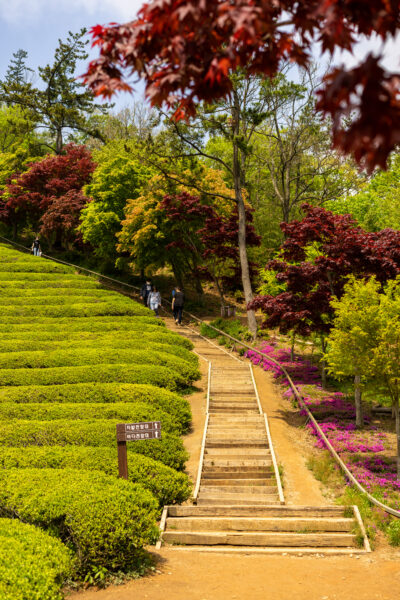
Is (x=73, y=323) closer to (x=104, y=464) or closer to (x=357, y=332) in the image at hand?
(x=104, y=464)

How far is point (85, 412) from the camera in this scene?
11977mm

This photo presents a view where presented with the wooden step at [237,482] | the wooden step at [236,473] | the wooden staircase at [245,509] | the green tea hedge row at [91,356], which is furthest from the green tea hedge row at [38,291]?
the wooden step at [237,482]

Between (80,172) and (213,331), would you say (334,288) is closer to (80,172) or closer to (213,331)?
(213,331)

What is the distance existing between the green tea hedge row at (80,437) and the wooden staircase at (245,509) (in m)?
0.85

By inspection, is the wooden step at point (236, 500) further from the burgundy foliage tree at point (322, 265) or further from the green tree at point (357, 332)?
the burgundy foliage tree at point (322, 265)

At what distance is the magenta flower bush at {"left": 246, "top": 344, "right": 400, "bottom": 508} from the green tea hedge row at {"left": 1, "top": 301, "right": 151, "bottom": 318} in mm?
5605

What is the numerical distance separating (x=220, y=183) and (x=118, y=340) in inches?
492

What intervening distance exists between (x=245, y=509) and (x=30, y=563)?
14.8ft

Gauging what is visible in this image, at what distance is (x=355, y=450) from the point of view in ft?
40.8

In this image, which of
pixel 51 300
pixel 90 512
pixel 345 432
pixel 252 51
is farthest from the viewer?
pixel 51 300

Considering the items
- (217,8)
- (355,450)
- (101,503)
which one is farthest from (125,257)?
(217,8)

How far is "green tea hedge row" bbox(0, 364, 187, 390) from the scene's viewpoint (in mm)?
14234

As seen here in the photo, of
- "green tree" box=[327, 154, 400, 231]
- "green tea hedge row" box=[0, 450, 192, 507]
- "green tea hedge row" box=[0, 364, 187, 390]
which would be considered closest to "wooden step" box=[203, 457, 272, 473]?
"green tea hedge row" box=[0, 450, 192, 507]

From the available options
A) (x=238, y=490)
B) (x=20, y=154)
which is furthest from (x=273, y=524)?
(x=20, y=154)
